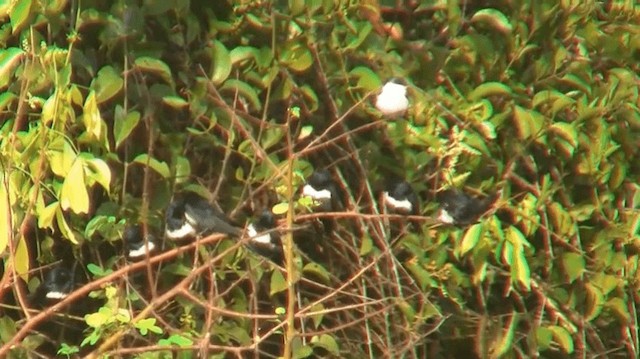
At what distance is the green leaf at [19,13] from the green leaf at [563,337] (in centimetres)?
196

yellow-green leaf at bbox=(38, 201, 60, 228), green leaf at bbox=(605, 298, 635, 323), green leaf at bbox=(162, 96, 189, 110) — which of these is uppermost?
green leaf at bbox=(162, 96, 189, 110)

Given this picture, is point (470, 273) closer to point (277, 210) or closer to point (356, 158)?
point (356, 158)

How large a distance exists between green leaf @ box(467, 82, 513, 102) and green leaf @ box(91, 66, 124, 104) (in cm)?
120

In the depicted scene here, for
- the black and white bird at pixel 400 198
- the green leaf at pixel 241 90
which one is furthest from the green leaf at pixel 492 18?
the green leaf at pixel 241 90

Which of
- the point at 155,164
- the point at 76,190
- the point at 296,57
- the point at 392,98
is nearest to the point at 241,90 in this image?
the point at 296,57

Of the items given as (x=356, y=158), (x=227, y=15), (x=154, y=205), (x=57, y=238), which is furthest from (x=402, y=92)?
(x=57, y=238)

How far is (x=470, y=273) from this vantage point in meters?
4.06

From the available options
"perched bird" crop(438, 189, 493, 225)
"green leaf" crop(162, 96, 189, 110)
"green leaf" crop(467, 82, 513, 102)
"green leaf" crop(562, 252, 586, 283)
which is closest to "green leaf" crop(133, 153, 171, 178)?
"green leaf" crop(162, 96, 189, 110)

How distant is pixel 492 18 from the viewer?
405cm

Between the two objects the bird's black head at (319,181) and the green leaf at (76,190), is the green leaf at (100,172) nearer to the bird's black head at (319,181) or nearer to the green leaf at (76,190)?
the green leaf at (76,190)

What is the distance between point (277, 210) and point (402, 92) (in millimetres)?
585

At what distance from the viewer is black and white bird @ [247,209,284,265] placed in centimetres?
348

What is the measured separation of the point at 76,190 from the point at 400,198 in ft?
3.81

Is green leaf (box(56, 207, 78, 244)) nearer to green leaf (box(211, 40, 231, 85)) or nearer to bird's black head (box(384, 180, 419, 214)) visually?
green leaf (box(211, 40, 231, 85))
